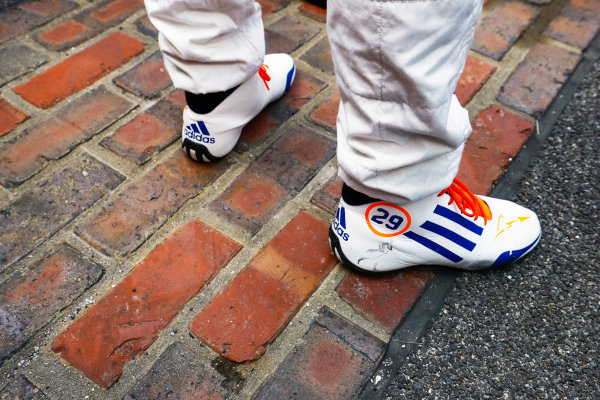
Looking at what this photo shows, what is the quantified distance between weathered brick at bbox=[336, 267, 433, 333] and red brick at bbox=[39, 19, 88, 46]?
1087 millimetres

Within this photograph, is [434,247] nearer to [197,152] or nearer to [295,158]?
[295,158]

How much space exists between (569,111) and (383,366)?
2.84ft

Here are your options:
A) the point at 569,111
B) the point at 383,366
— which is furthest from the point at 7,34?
the point at 569,111

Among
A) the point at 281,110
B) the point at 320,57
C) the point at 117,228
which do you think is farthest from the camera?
the point at 320,57

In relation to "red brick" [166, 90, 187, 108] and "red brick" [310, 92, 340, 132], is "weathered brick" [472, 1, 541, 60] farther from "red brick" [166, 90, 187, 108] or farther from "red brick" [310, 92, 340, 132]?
"red brick" [166, 90, 187, 108]

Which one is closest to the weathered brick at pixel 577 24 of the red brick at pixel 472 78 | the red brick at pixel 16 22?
the red brick at pixel 472 78

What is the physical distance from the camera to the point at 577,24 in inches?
60.5

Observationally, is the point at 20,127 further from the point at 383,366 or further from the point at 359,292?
the point at 383,366

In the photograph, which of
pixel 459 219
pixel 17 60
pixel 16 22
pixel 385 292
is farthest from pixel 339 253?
pixel 16 22

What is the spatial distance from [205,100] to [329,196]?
0.34m

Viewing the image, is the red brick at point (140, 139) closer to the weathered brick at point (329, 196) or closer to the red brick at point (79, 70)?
the red brick at point (79, 70)

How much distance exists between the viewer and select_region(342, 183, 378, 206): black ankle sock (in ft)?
2.94

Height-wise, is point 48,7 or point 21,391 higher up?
point 48,7

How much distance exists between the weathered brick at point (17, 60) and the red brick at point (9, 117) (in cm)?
10
